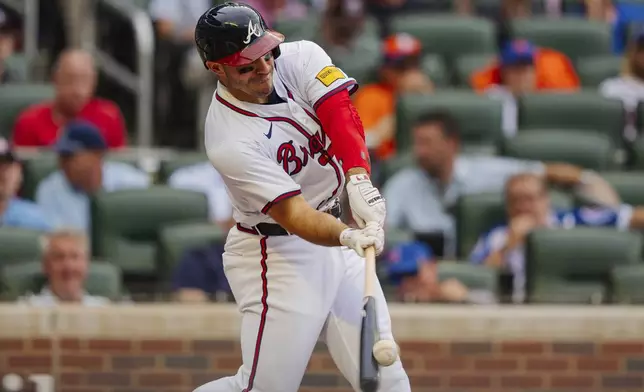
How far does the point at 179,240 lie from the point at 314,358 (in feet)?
3.67

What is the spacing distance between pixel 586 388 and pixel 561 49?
360 cm

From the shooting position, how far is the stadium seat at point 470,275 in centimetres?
618

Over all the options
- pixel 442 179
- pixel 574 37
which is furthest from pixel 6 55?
pixel 574 37

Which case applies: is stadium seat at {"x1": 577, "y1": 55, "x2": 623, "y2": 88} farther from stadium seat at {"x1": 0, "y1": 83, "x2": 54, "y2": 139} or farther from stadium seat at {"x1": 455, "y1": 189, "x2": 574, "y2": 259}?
stadium seat at {"x1": 0, "y1": 83, "x2": 54, "y2": 139}

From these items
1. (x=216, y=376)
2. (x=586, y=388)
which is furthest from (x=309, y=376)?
(x=586, y=388)

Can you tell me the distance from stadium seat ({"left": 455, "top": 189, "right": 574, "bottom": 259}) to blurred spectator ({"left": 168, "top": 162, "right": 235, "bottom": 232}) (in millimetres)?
1204

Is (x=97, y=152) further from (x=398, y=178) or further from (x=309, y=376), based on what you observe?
(x=309, y=376)

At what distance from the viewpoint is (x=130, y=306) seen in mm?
5699

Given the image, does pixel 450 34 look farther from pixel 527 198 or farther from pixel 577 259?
pixel 577 259

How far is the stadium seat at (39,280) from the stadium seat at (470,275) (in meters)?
1.48

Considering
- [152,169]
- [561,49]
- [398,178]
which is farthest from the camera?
[561,49]

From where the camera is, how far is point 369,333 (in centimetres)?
389

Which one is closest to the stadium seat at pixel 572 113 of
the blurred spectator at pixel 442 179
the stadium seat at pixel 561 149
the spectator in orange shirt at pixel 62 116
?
the stadium seat at pixel 561 149

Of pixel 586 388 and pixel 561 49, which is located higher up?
pixel 561 49
